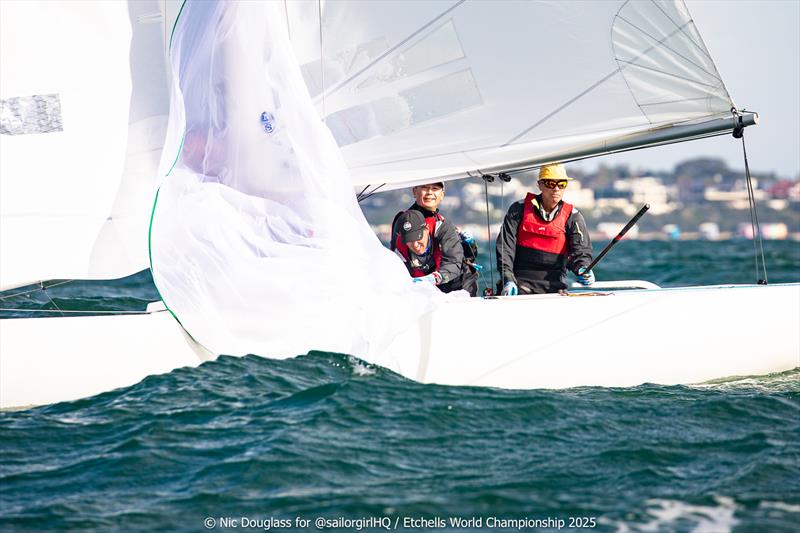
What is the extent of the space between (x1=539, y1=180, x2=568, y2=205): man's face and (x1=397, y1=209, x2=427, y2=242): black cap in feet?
2.01

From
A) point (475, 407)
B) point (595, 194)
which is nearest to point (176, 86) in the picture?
point (475, 407)

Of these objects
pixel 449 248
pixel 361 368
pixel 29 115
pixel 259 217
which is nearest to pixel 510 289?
pixel 449 248

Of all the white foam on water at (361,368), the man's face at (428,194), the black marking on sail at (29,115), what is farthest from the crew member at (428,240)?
the black marking on sail at (29,115)

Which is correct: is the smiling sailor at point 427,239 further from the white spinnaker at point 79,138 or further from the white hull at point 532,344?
the white spinnaker at point 79,138

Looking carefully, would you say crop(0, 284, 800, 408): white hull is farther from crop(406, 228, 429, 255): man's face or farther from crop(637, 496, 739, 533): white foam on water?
crop(637, 496, 739, 533): white foam on water

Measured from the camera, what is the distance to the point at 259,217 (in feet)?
13.2

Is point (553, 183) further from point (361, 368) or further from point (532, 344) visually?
point (361, 368)

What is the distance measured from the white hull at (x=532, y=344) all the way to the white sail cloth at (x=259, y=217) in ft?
0.44

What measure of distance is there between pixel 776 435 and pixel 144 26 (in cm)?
291

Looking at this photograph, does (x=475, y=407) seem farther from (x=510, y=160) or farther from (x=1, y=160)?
(x=1, y=160)

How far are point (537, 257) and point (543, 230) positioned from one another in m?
0.14

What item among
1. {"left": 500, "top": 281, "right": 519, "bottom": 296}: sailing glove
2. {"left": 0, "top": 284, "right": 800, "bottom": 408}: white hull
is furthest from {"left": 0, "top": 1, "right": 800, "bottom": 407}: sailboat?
{"left": 500, "top": 281, "right": 519, "bottom": 296}: sailing glove

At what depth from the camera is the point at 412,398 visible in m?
3.61

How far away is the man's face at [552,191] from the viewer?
183 inches
